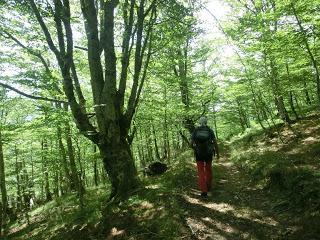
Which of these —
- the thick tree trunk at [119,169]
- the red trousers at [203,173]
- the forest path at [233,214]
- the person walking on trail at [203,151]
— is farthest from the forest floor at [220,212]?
the thick tree trunk at [119,169]


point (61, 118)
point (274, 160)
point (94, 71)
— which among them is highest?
point (94, 71)

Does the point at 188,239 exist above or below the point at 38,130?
below

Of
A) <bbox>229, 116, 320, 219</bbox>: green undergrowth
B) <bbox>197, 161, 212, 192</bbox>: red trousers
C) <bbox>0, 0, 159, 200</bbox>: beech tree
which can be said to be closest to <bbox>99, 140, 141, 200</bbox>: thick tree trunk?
<bbox>0, 0, 159, 200</bbox>: beech tree

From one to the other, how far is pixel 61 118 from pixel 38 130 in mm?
4771

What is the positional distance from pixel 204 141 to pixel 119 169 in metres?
2.65

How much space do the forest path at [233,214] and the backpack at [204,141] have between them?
112 cm

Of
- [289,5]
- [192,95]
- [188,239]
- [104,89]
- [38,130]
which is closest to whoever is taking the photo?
[188,239]

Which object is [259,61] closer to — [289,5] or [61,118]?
[289,5]

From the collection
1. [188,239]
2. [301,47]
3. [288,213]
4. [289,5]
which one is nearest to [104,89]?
[188,239]

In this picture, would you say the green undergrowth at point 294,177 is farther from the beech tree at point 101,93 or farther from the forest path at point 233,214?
the beech tree at point 101,93

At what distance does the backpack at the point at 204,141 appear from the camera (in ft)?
26.1

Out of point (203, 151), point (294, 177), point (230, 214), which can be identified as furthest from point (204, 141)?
point (294, 177)

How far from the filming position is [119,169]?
901cm

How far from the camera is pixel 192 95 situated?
68.2ft
